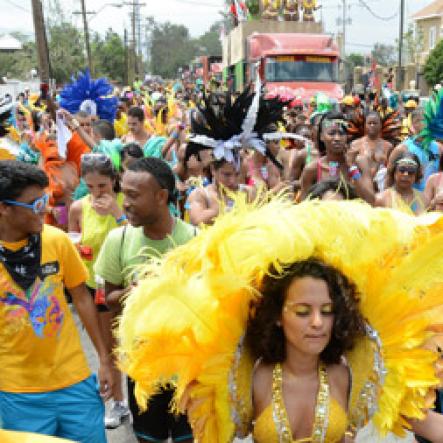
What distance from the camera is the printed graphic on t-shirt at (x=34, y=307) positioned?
2.70 meters

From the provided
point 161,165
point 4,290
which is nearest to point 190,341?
point 4,290

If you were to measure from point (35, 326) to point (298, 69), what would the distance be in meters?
18.4

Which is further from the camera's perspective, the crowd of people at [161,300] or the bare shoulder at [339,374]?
the bare shoulder at [339,374]

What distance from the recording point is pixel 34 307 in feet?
9.00

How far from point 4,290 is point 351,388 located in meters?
1.49

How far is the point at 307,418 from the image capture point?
2162 millimetres

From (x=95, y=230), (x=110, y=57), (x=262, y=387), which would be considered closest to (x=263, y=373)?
(x=262, y=387)

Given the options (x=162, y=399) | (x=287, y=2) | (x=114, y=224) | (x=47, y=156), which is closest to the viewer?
(x=162, y=399)

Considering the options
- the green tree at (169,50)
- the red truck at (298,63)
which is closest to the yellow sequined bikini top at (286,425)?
the red truck at (298,63)

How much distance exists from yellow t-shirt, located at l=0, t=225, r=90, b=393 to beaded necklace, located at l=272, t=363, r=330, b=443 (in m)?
1.09

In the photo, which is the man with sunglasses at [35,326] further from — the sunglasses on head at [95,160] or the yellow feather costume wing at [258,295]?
the sunglasses on head at [95,160]

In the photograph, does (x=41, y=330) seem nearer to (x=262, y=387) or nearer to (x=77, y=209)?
(x=262, y=387)

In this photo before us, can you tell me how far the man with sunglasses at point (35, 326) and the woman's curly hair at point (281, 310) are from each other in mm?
1016

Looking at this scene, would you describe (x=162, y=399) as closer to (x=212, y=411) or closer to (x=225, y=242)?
(x=212, y=411)
